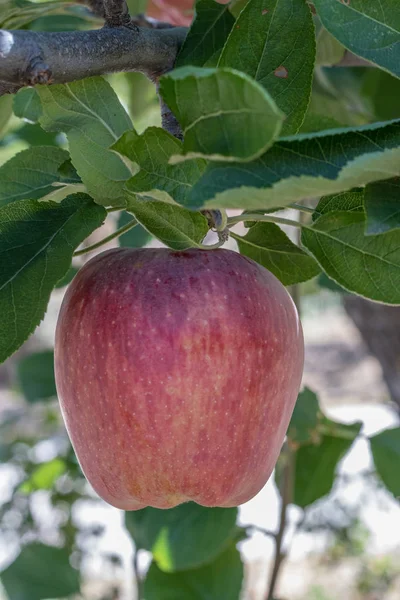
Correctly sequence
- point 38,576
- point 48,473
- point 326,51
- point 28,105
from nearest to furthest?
1. point 28,105
2. point 326,51
3. point 38,576
4. point 48,473

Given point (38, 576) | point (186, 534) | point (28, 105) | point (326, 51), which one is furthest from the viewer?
point (38, 576)

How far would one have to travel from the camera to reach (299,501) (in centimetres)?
114

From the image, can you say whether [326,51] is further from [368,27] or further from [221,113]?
[221,113]

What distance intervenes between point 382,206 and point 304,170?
0.06 meters

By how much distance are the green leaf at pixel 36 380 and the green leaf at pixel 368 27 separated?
0.97 m

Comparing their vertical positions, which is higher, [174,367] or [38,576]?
[174,367]

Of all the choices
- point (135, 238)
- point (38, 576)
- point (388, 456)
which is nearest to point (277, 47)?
point (135, 238)

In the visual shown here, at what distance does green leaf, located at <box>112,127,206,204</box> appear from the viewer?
1.48 ft

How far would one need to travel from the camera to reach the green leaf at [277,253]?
0.62 m

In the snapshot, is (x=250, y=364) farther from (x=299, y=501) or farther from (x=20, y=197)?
(x=299, y=501)

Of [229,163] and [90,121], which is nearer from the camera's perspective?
[229,163]

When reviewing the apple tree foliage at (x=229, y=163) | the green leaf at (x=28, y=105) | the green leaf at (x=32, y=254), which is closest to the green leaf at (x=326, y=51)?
the apple tree foliage at (x=229, y=163)

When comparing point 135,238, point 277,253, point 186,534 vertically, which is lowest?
point 186,534

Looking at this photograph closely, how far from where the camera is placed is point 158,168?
463 millimetres
